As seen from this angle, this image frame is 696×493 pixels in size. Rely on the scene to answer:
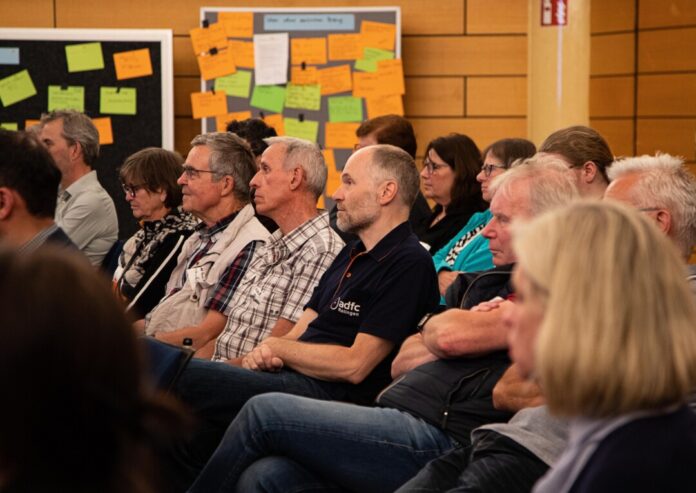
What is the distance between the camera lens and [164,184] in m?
4.16

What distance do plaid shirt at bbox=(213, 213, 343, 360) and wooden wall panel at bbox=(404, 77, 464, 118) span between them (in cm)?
291

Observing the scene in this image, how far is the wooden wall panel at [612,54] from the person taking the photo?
6195mm

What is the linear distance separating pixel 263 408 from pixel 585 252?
130 centimetres

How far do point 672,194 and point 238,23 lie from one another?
4.07 m

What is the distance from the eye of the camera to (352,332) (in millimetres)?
2893

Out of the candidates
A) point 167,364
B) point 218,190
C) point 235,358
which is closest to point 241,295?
point 235,358

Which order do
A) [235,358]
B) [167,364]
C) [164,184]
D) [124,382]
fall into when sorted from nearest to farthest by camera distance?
[124,382], [167,364], [235,358], [164,184]

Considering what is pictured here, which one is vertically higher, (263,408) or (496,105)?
→ (496,105)

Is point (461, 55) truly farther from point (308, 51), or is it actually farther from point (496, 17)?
point (308, 51)

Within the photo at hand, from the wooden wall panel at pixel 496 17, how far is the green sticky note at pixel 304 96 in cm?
103

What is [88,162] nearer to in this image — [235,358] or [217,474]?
[235,358]

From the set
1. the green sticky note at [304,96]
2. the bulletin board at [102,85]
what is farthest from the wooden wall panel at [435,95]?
the bulletin board at [102,85]

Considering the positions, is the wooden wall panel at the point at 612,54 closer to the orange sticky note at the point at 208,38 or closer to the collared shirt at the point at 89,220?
the orange sticky note at the point at 208,38

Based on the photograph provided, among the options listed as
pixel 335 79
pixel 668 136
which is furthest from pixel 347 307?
pixel 668 136
